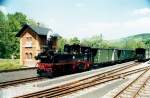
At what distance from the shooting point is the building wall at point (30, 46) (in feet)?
142

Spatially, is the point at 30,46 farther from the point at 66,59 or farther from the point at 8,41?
the point at 8,41

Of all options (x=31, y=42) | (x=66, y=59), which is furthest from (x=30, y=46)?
(x=66, y=59)

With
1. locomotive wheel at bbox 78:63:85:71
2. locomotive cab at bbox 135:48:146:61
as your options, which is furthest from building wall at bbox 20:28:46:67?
locomotive cab at bbox 135:48:146:61

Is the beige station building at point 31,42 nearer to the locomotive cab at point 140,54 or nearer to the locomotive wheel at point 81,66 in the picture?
the locomotive wheel at point 81,66

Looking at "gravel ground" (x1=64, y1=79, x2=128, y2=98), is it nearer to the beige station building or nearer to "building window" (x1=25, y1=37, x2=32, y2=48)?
the beige station building

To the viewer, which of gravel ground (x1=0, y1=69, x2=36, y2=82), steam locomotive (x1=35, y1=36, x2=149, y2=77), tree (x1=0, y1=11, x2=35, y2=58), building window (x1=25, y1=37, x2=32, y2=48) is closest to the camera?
gravel ground (x1=0, y1=69, x2=36, y2=82)

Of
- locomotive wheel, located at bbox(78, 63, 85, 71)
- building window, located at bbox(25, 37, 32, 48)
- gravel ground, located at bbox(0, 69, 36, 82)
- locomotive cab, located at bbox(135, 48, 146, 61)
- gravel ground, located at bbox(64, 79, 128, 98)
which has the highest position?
building window, located at bbox(25, 37, 32, 48)

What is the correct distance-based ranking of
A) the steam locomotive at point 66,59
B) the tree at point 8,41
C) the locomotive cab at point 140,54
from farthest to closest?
the tree at point 8,41 → the locomotive cab at point 140,54 → the steam locomotive at point 66,59

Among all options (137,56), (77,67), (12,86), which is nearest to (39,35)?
(77,67)

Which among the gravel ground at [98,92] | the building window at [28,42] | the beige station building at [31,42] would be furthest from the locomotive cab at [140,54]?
the gravel ground at [98,92]

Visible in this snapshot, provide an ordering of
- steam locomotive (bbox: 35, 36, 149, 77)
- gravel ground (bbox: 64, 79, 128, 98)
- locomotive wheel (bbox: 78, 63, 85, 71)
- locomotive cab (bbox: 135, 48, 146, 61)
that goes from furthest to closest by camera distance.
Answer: locomotive cab (bbox: 135, 48, 146, 61), locomotive wheel (bbox: 78, 63, 85, 71), steam locomotive (bbox: 35, 36, 149, 77), gravel ground (bbox: 64, 79, 128, 98)

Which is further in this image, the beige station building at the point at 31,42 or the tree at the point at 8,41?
the tree at the point at 8,41

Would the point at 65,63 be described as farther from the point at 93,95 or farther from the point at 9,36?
the point at 9,36

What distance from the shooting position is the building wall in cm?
4338
